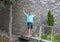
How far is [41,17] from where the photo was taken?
14.1 m

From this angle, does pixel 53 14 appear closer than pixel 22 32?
Yes

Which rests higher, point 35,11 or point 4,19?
point 35,11

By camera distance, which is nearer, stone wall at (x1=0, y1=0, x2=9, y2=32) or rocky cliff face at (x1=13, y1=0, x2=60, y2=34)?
rocky cliff face at (x1=13, y1=0, x2=60, y2=34)

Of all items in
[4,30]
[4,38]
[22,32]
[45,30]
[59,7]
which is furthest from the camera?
[4,30]

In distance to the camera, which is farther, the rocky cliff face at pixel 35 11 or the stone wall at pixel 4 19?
the stone wall at pixel 4 19

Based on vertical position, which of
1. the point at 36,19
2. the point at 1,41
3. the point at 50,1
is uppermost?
the point at 50,1

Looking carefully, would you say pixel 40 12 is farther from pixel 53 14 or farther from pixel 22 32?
pixel 22 32

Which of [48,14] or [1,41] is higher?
[48,14]

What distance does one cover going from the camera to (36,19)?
14281mm

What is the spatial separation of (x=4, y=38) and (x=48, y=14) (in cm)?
316

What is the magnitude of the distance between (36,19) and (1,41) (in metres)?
3.26

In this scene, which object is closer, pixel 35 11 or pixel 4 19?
pixel 35 11

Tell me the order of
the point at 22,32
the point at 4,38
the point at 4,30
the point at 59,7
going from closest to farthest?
the point at 4,38, the point at 59,7, the point at 22,32, the point at 4,30

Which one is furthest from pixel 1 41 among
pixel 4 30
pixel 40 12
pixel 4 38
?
pixel 4 30
